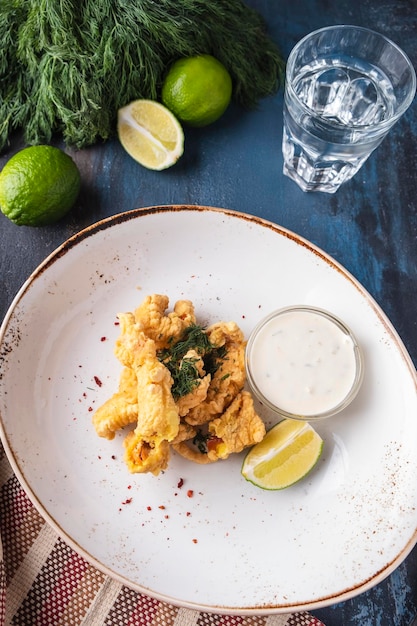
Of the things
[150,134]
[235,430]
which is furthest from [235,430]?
[150,134]

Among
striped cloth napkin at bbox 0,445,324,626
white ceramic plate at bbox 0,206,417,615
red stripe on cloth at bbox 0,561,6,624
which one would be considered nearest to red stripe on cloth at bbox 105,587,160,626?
striped cloth napkin at bbox 0,445,324,626

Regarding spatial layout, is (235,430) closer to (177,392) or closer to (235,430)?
(235,430)

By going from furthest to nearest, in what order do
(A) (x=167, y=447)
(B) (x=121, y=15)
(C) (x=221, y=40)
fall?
(C) (x=221, y=40) < (B) (x=121, y=15) < (A) (x=167, y=447)

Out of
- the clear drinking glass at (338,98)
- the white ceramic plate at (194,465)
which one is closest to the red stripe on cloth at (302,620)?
the white ceramic plate at (194,465)

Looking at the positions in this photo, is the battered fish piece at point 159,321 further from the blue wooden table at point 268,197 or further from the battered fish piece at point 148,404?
the blue wooden table at point 268,197

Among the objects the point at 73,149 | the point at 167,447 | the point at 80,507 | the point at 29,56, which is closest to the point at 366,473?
the point at 167,447

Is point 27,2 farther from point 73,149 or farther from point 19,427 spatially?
point 19,427
